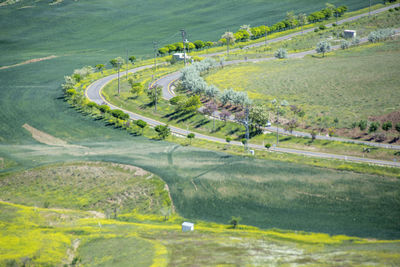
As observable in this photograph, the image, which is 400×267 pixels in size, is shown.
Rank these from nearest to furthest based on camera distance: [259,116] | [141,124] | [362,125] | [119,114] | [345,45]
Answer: [362,125], [259,116], [141,124], [119,114], [345,45]

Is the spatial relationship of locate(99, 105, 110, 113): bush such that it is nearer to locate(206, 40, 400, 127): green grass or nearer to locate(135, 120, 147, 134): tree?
locate(135, 120, 147, 134): tree

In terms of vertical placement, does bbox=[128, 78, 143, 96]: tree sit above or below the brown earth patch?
above

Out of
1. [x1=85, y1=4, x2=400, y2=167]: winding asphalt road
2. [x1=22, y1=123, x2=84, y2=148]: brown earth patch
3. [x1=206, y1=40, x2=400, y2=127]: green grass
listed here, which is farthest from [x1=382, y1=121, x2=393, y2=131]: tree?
[x1=22, y1=123, x2=84, y2=148]: brown earth patch

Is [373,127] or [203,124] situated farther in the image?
[203,124]

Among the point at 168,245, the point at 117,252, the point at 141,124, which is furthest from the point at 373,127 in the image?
the point at 117,252

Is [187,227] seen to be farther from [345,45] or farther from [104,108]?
[345,45]

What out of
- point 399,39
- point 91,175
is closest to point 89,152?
point 91,175

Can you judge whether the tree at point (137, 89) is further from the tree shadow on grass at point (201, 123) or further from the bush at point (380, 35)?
the bush at point (380, 35)

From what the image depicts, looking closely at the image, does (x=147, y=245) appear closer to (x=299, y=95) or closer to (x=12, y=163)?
(x=12, y=163)

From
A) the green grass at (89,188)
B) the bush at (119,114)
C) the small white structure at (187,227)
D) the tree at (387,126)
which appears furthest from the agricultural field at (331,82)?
the small white structure at (187,227)
